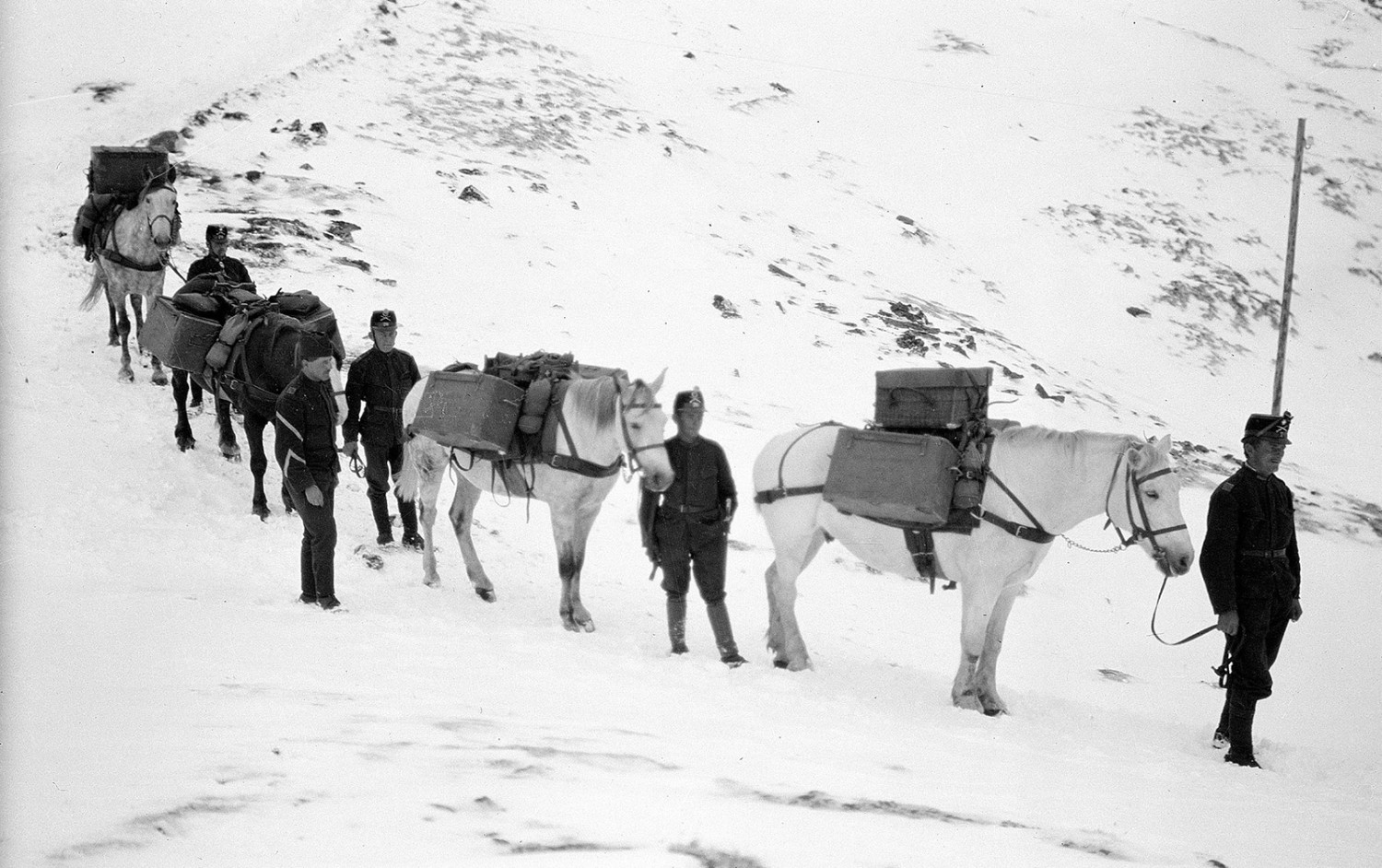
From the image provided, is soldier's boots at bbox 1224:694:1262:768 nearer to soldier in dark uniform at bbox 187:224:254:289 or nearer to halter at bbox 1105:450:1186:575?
halter at bbox 1105:450:1186:575

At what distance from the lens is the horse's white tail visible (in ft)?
41.7

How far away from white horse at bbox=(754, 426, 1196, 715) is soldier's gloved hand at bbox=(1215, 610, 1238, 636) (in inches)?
15.3

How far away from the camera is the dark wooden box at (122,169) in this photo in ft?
40.8

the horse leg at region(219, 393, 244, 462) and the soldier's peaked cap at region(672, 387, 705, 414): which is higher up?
the soldier's peaked cap at region(672, 387, 705, 414)

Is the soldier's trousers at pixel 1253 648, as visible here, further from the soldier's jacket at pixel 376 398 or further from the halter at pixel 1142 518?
the soldier's jacket at pixel 376 398

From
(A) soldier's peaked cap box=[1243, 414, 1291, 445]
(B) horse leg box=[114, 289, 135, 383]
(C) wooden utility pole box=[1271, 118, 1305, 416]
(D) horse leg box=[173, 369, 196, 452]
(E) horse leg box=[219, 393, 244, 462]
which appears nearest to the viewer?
(A) soldier's peaked cap box=[1243, 414, 1291, 445]

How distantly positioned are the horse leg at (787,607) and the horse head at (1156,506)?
7.56 feet

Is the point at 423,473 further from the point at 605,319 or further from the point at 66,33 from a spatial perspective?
the point at 66,33

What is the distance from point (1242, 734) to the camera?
7.00m

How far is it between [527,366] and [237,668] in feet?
12.3

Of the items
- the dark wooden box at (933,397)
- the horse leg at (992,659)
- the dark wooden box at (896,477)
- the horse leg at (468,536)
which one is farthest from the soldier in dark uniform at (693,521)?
the horse leg at (468,536)

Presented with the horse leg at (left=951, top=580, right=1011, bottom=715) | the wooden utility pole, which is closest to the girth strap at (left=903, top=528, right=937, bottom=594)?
the horse leg at (left=951, top=580, right=1011, bottom=715)

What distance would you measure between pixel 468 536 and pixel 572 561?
1.18 metres

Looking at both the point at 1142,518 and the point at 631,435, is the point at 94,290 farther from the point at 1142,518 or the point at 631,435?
the point at 1142,518
